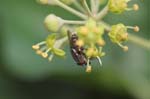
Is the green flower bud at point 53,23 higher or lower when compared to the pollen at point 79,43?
higher

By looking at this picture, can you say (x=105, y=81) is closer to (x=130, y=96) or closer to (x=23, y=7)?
(x=130, y=96)

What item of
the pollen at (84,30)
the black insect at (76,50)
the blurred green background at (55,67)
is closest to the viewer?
the pollen at (84,30)

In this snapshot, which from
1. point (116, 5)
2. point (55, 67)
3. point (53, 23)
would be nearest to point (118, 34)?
point (116, 5)

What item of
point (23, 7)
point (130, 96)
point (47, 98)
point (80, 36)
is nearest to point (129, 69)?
point (130, 96)

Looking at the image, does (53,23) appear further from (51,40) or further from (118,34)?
(118,34)

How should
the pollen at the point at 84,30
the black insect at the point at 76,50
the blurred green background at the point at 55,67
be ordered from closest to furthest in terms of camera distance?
the pollen at the point at 84,30
the black insect at the point at 76,50
the blurred green background at the point at 55,67

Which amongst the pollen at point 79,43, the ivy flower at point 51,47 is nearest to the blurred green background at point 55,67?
the ivy flower at point 51,47

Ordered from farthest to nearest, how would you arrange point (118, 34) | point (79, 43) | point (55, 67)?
1. point (55, 67)
2. point (118, 34)
3. point (79, 43)

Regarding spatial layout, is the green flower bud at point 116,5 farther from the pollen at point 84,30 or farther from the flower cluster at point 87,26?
the pollen at point 84,30
